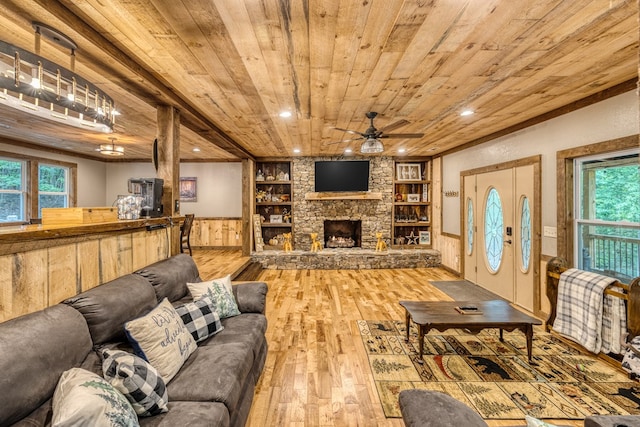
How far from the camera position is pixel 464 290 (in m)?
5.54

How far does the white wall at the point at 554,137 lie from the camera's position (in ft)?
10.3

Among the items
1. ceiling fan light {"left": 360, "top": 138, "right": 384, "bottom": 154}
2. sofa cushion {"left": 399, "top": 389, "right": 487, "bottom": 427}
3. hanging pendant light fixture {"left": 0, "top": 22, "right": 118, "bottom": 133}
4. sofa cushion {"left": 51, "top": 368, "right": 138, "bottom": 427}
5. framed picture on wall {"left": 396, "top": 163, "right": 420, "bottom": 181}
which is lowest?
sofa cushion {"left": 399, "top": 389, "right": 487, "bottom": 427}

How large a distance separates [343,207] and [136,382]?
6617mm

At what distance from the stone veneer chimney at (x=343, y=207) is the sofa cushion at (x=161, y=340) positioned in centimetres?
581

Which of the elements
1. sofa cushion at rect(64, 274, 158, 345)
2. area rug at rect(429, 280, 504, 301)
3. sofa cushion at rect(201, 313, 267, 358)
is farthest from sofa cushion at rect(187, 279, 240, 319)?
area rug at rect(429, 280, 504, 301)

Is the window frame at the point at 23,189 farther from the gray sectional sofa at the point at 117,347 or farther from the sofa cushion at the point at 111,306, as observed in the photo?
the sofa cushion at the point at 111,306

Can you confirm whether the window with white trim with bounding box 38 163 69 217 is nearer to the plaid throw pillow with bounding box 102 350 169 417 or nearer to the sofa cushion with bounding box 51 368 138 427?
the plaid throw pillow with bounding box 102 350 169 417

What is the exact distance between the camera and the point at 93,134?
5484 mm

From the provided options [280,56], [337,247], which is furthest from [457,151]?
[280,56]

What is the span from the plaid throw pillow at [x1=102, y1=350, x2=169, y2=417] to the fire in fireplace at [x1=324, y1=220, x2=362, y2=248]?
21.2 feet

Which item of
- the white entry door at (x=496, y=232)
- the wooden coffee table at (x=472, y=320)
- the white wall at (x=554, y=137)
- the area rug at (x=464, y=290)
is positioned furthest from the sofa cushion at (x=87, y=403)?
the white entry door at (x=496, y=232)

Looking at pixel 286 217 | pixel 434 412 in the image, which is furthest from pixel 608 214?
pixel 286 217

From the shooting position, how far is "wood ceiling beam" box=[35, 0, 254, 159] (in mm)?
1836

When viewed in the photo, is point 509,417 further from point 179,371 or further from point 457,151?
point 457,151
